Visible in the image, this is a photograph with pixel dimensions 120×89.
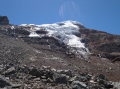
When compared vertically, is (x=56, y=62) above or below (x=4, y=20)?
below

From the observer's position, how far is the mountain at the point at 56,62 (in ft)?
46.3

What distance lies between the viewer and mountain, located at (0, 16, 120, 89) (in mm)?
14102

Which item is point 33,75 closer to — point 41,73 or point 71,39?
point 41,73

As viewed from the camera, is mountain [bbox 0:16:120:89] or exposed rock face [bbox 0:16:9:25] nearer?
mountain [bbox 0:16:120:89]

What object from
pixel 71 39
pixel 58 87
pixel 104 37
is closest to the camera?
pixel 58 87

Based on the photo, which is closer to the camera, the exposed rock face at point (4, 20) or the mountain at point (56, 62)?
the mountain at point (56, 62)

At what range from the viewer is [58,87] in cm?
1284

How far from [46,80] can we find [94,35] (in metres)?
47.0

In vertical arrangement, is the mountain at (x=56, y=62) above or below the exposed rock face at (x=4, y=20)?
below

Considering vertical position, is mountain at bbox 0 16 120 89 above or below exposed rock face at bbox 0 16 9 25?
below

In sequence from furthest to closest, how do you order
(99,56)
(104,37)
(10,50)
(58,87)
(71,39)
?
(104,37)
(71,39)
(99,56)
(10,50)
(58,87)

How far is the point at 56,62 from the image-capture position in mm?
26906

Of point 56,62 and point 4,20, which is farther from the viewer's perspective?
point 4,20

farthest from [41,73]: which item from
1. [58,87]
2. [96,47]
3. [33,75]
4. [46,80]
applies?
[96,47]
